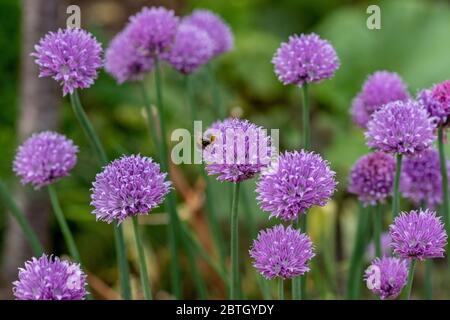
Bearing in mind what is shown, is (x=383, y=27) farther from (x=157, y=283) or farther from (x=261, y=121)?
(x=157, y=283)

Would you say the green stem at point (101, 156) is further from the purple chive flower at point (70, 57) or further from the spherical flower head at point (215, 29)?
the spherical flower head at point (215, 29)

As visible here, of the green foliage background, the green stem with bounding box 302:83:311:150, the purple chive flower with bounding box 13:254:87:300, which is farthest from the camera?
the green foliage background

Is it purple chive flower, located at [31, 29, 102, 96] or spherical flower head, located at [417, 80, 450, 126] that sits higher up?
purple chive flower, located at [31, 29, 102, 96]

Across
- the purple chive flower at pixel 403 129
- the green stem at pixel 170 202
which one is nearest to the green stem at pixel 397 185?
the purple chive flower at pixel 403 129

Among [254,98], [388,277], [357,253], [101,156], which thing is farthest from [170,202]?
[254,98]

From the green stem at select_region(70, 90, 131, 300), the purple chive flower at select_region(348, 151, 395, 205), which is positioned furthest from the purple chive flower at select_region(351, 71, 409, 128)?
the green stem at select_region(70, 90, 131, 300)

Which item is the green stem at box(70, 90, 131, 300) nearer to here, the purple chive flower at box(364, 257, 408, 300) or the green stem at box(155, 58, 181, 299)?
the green stem at box(155, 58, 181, 299)

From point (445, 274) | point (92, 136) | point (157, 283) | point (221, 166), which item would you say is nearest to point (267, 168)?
point (221, 166)
